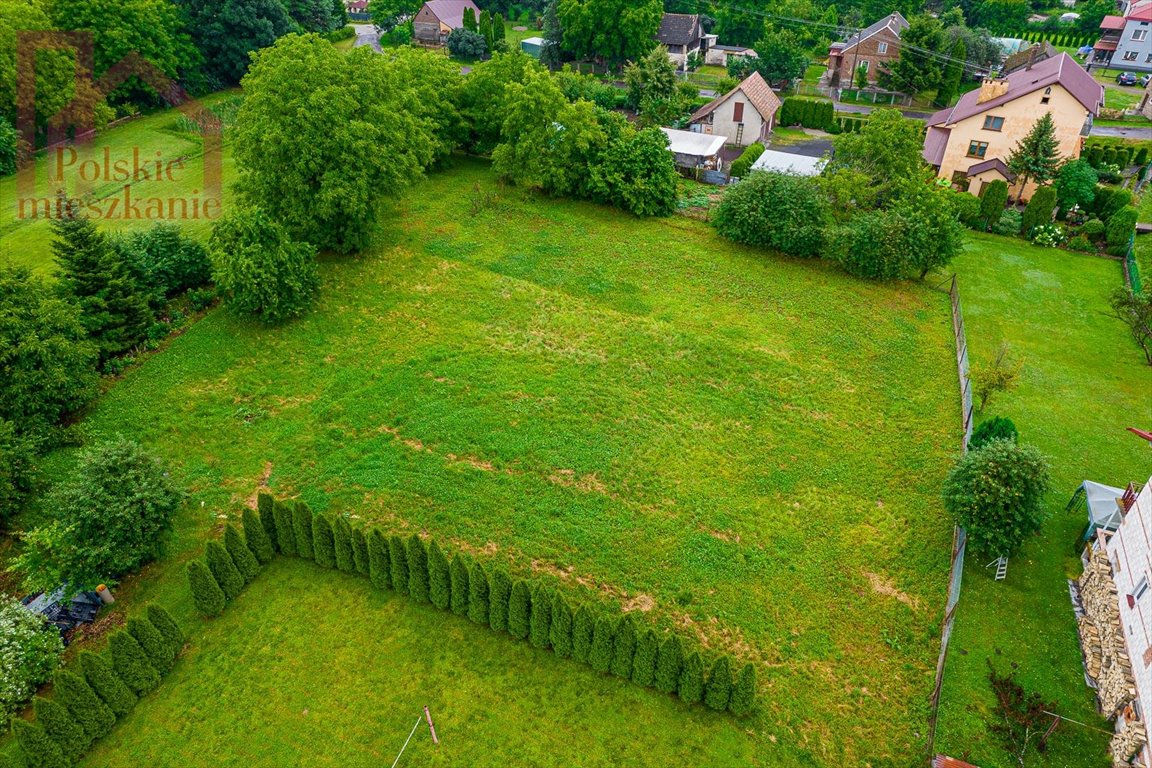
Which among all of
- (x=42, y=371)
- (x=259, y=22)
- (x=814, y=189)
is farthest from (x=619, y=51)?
(x=42, y=371)

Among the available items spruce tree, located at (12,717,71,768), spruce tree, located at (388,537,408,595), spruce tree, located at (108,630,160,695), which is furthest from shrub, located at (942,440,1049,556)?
spruce tree, located at (12,717,71,768)

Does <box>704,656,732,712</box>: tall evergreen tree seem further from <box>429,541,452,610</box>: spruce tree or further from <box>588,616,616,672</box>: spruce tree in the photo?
<box>429,541,452,610</box>: spruce tree

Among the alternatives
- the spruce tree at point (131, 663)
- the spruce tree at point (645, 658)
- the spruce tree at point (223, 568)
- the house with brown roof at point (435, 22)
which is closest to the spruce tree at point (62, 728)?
the spruce tree at point (131, 663)

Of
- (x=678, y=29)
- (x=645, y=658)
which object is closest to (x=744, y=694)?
(x=645, y=658)

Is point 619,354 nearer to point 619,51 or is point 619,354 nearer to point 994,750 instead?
point 994,750

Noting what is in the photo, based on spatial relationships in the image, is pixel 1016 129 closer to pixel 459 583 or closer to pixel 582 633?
pixel 582 633

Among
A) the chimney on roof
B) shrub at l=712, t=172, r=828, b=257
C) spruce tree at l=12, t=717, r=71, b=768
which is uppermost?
the chimney on roof
